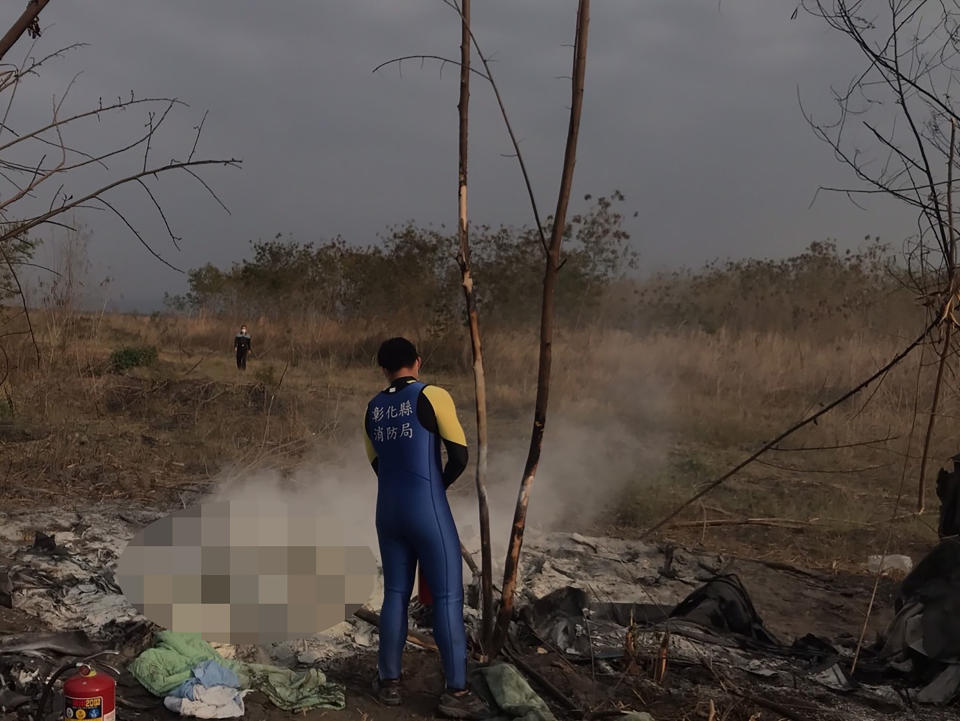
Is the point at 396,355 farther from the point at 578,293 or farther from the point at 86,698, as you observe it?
the point at 578,293

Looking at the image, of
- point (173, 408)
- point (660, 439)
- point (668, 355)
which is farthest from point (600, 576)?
point (668, 355)

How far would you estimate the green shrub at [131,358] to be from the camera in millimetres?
15617

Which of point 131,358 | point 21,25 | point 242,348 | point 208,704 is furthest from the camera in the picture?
point 242,348

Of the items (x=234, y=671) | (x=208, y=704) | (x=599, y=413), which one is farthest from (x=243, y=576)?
(x=599, y=413)

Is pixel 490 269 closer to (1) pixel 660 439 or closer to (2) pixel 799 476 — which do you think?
(1) pixel 660 439

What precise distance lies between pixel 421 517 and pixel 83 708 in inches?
58.4

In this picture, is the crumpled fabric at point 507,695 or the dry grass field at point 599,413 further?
the dry grass field at point 599,413

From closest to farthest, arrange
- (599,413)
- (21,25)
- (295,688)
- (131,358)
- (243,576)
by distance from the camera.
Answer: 1. (21,25)
2. (295,688)
3. (243,576)
4. (599,413)
5. (131,358)

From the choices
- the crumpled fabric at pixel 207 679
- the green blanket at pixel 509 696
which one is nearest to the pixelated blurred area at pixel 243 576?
the crumpled fabric at pixel 207 679

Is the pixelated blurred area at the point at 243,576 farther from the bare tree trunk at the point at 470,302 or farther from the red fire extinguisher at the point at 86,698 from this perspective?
the red fire extinguisher at the point at 86,698

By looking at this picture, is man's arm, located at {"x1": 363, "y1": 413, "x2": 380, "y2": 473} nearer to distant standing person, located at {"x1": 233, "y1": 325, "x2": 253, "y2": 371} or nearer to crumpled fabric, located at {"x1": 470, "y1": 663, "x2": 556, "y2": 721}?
crumpled fabric, located at {"x1": 470, "y1": 663, "x2": 556, "y2": 721}

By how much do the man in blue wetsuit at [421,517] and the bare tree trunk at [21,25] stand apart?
2.07m

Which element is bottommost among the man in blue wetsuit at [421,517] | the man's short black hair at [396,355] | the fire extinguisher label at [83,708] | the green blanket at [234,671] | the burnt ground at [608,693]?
the burnt ground at [608,693]

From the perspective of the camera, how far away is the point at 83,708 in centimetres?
300
